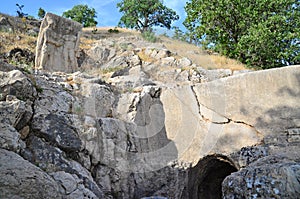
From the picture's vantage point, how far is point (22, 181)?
3568 millimetres

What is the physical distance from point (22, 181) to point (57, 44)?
8010mm

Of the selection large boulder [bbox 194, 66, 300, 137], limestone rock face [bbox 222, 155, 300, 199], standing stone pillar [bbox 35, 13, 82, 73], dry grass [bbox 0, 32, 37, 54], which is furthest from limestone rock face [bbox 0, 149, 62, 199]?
dry grass [bbox 0, 32, 37, 54]

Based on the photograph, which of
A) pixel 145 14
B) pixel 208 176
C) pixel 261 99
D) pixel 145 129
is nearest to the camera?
pixel 261 99

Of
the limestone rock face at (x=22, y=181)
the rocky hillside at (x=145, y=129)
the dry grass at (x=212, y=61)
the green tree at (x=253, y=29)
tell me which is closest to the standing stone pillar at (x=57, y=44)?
the rocky hillside at (x=145, y=129)

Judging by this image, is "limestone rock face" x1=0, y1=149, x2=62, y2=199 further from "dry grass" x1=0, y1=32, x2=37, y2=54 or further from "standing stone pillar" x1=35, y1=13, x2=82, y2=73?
"dry grass" x1=0, y1=32, x2=37, y2=54

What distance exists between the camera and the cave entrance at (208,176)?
7375 millimetres

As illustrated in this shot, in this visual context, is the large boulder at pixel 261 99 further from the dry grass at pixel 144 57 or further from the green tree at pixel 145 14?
the green tree at pixel 145 14

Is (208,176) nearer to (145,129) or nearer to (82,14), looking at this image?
(145,129)

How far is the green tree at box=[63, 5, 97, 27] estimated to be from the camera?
3403cm

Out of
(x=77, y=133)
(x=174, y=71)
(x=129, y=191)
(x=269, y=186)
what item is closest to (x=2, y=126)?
(x=77, y=133)

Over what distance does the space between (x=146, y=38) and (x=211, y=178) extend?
567 inches

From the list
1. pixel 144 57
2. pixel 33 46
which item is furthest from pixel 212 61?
pixel 33 46

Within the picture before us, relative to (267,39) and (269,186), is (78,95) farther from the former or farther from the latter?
(267,39)

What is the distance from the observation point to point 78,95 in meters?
7.40
